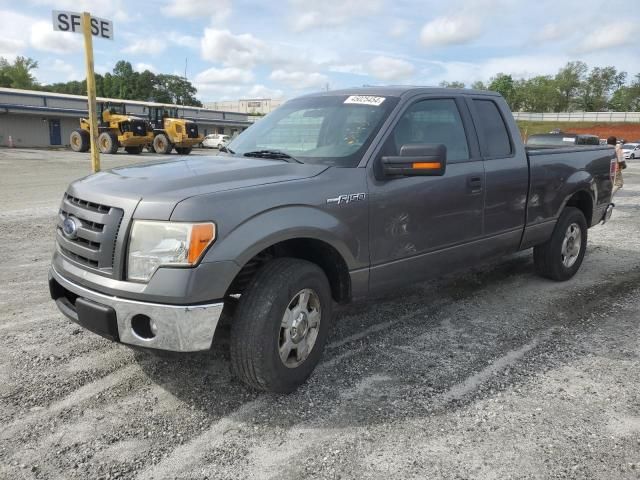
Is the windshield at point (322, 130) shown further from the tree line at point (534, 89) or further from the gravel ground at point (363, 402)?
the tree line at point (534, 89)

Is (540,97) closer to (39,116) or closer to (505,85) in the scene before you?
(505,85)

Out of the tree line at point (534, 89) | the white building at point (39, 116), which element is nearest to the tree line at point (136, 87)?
the tree line at point (534, 89)

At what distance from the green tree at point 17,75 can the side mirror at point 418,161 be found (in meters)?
97.0

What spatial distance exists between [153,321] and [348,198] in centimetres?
137

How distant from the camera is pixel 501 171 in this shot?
447 centimetres

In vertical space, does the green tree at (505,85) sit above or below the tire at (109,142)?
above

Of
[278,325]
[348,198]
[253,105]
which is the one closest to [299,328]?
[278,325]

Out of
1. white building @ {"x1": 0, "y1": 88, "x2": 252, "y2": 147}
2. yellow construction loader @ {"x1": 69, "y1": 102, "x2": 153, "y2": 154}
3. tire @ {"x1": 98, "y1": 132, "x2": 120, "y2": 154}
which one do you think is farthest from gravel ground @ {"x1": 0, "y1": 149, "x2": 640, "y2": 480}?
white building @ {"x1": 0, "y1": 88, "x2": 252, "y2": 147}

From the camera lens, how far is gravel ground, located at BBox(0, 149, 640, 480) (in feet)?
8.30

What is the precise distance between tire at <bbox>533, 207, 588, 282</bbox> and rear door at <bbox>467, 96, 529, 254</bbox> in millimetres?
781

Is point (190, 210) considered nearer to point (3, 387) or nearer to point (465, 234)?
point (3, 387)

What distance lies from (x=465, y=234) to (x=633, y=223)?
7226 millimetres

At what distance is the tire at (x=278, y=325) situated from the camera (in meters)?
2.86

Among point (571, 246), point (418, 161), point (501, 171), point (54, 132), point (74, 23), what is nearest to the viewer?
point (418, 161)
